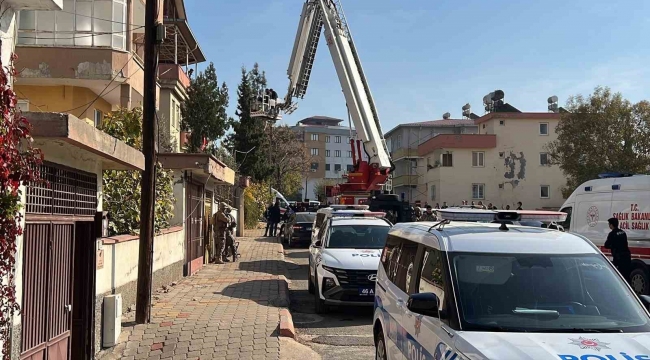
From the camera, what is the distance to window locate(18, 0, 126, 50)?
57.0 feet

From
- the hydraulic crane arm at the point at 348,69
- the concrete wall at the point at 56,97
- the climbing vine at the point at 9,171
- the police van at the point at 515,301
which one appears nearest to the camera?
the climbing vine at the point at 9,171

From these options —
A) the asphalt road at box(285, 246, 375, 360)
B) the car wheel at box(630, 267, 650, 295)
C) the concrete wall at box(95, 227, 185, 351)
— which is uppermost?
the concrete wall at box(95, 227, 185, 351)

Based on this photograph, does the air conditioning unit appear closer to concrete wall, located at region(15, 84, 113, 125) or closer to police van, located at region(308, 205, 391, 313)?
police van, located at region(308, 205, 391, 313)

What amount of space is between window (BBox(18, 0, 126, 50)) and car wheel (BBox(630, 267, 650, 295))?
14077mm

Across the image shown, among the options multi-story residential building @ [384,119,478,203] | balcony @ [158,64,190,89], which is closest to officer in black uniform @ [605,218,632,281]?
balcony @ [158,64,190,89]

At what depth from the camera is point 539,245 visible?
529 cm

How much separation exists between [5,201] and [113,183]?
935 cm

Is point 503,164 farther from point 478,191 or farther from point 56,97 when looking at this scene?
Answer: point 56,97

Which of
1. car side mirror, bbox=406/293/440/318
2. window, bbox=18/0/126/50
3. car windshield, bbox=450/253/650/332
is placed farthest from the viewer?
window, bbox=18/0/126/50

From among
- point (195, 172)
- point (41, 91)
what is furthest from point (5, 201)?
point (41, 91)

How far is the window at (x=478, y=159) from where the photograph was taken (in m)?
50.9

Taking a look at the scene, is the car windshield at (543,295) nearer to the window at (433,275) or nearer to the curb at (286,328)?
the window at (433,275)

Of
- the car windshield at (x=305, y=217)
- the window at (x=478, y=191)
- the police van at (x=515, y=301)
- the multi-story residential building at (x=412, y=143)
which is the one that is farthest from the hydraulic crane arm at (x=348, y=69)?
the multi-story residential building at (x=412, y=143)

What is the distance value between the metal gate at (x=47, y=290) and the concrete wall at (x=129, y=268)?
0.87 metres
